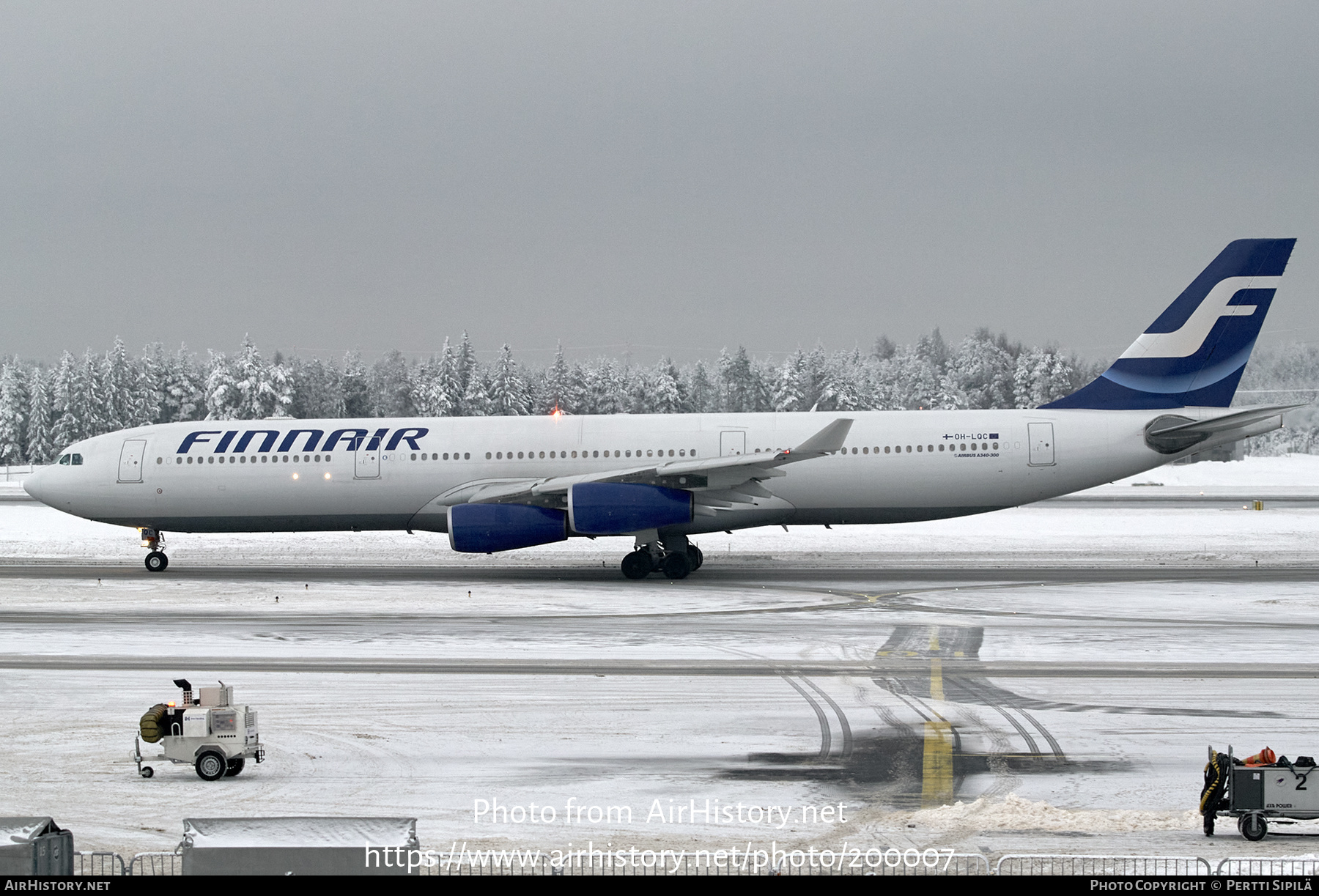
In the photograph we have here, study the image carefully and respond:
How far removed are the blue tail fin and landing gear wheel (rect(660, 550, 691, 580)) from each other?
9773 mm

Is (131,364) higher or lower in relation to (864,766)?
higher

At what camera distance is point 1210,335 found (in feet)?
90.8

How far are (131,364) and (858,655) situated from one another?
114 meters

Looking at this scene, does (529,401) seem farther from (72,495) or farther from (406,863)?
(406,863)

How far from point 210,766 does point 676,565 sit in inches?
656

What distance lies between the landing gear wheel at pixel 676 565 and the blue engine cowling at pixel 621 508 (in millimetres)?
937

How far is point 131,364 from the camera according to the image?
117 m

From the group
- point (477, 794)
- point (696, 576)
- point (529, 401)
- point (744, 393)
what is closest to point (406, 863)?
point (477, 794)

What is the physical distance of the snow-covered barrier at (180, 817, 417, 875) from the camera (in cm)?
634

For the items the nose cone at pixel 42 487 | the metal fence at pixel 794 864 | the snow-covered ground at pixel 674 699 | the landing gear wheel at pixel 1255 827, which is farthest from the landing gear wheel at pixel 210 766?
the nose cone at pixel 42 487

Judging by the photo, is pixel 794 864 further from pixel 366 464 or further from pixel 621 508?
pixel 366 464

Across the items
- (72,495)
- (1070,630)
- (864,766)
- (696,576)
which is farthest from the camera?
(72,495)

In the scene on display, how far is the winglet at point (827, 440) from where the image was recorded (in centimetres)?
2544

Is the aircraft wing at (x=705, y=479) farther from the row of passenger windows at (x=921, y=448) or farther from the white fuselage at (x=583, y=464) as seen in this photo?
the row of passenger windows at (x=921, y=448)
